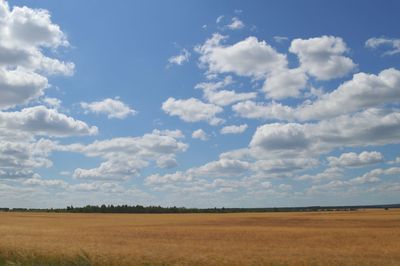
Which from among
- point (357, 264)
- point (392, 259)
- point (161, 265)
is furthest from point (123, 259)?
point (392, 259)

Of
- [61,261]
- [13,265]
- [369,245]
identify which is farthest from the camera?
[369,245]

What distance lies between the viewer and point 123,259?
28.5 metres

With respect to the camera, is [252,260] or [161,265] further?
[252,260]

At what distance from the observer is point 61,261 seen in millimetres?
25797

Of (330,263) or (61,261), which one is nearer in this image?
(61,261)

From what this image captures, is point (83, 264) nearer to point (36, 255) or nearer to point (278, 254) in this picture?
point (36, 255)

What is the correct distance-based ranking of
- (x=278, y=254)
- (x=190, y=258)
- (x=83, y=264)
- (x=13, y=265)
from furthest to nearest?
1. (x=278, y=254)
2. (x=190, y=258)
3. (x=83, y=264)
4. (x=13, y=265)

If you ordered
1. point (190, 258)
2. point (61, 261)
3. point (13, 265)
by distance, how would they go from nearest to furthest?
point (13, 265), point (61, 261), point (190, 258)

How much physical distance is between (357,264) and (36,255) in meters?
18.1

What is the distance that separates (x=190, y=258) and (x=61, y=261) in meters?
7.72

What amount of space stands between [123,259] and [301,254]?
40.1 ft

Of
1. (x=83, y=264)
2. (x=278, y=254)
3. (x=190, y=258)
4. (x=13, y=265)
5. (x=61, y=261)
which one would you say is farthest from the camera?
(x=278, y=254)

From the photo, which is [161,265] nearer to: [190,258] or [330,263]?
[190,258]

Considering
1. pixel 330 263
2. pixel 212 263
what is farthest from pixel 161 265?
pixel 330 263
